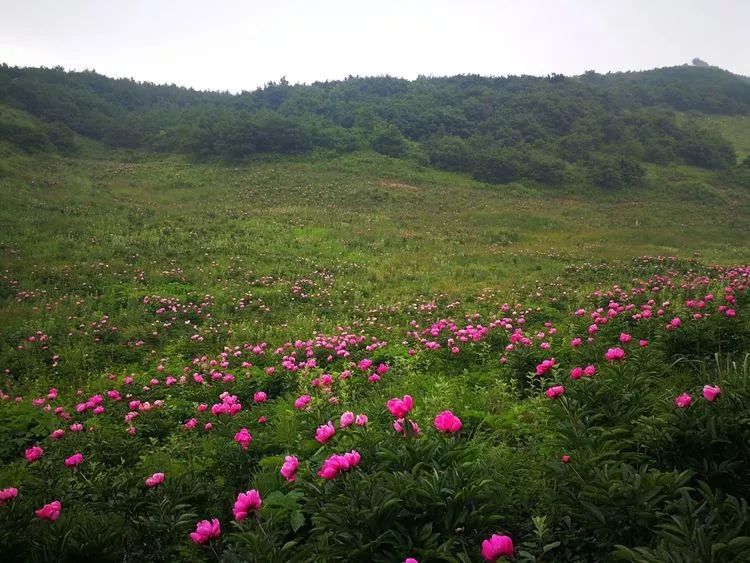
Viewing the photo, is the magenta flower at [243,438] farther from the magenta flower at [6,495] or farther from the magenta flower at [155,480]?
Result: the magenta flower at [6,495]

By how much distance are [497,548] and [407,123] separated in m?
61.0

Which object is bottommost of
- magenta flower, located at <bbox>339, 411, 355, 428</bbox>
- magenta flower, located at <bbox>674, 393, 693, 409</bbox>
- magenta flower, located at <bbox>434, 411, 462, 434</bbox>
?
magenta flower, located at <bbox>339, 411, 355, 428</bbox>

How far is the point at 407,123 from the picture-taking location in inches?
2306

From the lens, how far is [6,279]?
11.0 metres

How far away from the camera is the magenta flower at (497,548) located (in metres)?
1.60

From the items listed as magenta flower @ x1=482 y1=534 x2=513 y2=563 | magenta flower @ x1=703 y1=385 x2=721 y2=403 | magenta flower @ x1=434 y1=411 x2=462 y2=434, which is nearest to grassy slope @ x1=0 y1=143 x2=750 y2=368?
magenta flower @ x1=434 y1=411 x2=462 y2=434

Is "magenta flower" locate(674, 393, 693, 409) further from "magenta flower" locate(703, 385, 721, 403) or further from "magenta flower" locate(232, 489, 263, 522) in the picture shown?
"magenta flower" locate(232, 489, 263, 522)

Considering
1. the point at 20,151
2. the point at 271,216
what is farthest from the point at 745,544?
the point at 20,151

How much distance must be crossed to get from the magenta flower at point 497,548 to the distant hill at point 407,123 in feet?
144

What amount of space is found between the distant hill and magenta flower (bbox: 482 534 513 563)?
144 ft

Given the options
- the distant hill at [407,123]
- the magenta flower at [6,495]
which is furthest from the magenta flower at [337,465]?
the distant hill at [407,123]

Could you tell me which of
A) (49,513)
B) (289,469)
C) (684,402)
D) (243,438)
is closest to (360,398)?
(243,438)

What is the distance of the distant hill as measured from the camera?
44406mm

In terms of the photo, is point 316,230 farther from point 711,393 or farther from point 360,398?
point 711,393
